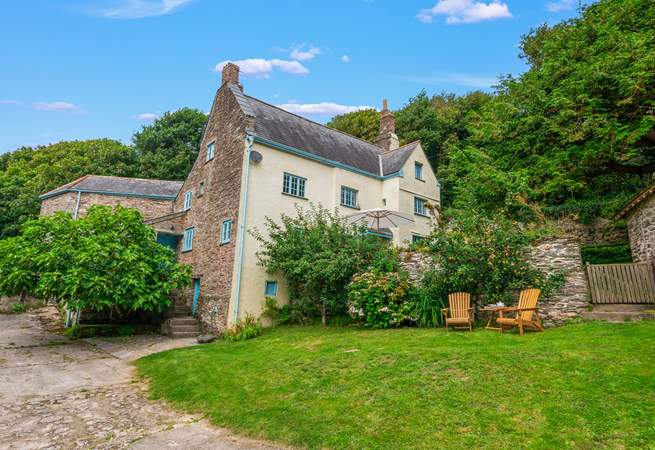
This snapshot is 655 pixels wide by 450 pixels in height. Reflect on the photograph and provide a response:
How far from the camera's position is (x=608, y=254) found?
52.1 ft

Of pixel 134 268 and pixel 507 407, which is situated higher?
pixel 134 268

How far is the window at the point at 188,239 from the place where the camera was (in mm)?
18903

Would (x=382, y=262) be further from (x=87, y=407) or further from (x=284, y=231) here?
(x=87, y=407)

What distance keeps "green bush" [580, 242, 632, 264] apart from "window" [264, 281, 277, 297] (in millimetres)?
13324

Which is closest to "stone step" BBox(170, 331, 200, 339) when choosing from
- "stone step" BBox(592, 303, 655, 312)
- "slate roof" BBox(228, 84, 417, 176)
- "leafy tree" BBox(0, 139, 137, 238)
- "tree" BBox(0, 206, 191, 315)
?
"tree" BBox(0, 206, 191, 315)

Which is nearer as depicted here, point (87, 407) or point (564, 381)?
point (564, 381)

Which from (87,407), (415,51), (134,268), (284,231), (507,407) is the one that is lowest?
(87,407)

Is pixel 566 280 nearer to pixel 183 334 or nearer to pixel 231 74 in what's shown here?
pixel 183 334

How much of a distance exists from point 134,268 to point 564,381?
1363cm

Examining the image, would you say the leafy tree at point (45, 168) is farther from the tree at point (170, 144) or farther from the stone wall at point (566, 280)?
the stone wall at point (566, 280)

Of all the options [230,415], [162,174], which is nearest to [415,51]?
[230,415]

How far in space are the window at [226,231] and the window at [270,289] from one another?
8.42 feet

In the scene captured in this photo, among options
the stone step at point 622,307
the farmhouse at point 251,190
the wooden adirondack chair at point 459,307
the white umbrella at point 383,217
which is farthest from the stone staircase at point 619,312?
the white umbrella at point 383,217

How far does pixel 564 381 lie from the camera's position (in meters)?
5.47
